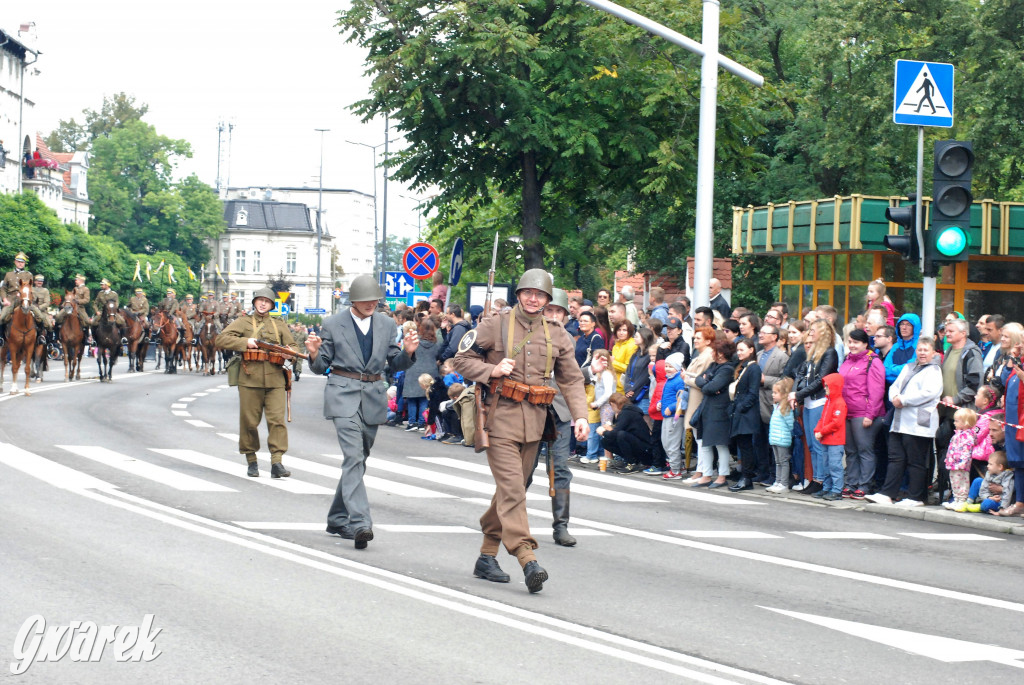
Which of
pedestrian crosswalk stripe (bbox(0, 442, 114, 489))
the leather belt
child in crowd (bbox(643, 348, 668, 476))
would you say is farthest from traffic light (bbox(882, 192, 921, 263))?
pedestrian crosswalk stripe (bbox(0, 442, 114, 489))

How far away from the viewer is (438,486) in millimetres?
14805

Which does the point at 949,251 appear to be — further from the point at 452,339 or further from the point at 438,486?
the point at 452,339

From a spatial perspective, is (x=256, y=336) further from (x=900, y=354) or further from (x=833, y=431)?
(x=900, y=354)

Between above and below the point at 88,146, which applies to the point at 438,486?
below

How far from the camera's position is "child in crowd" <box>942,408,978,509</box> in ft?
44.6

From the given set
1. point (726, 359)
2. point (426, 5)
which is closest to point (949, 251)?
point (726, 359)

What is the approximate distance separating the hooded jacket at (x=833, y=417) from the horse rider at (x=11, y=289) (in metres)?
17.0

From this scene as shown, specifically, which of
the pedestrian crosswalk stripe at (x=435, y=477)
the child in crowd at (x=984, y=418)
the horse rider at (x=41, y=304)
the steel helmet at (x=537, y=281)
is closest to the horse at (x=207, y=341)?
the horse rider at (x=41, y=304)

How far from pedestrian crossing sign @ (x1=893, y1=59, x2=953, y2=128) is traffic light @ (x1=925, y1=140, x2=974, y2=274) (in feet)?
1.38

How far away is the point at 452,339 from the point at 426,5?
22.0 ft

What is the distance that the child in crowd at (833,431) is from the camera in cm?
1466

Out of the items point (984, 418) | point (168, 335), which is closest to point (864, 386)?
point (984, 418)

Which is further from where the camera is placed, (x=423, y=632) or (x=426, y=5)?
(x=426, y=5)

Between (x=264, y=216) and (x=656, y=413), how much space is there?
141 metres
